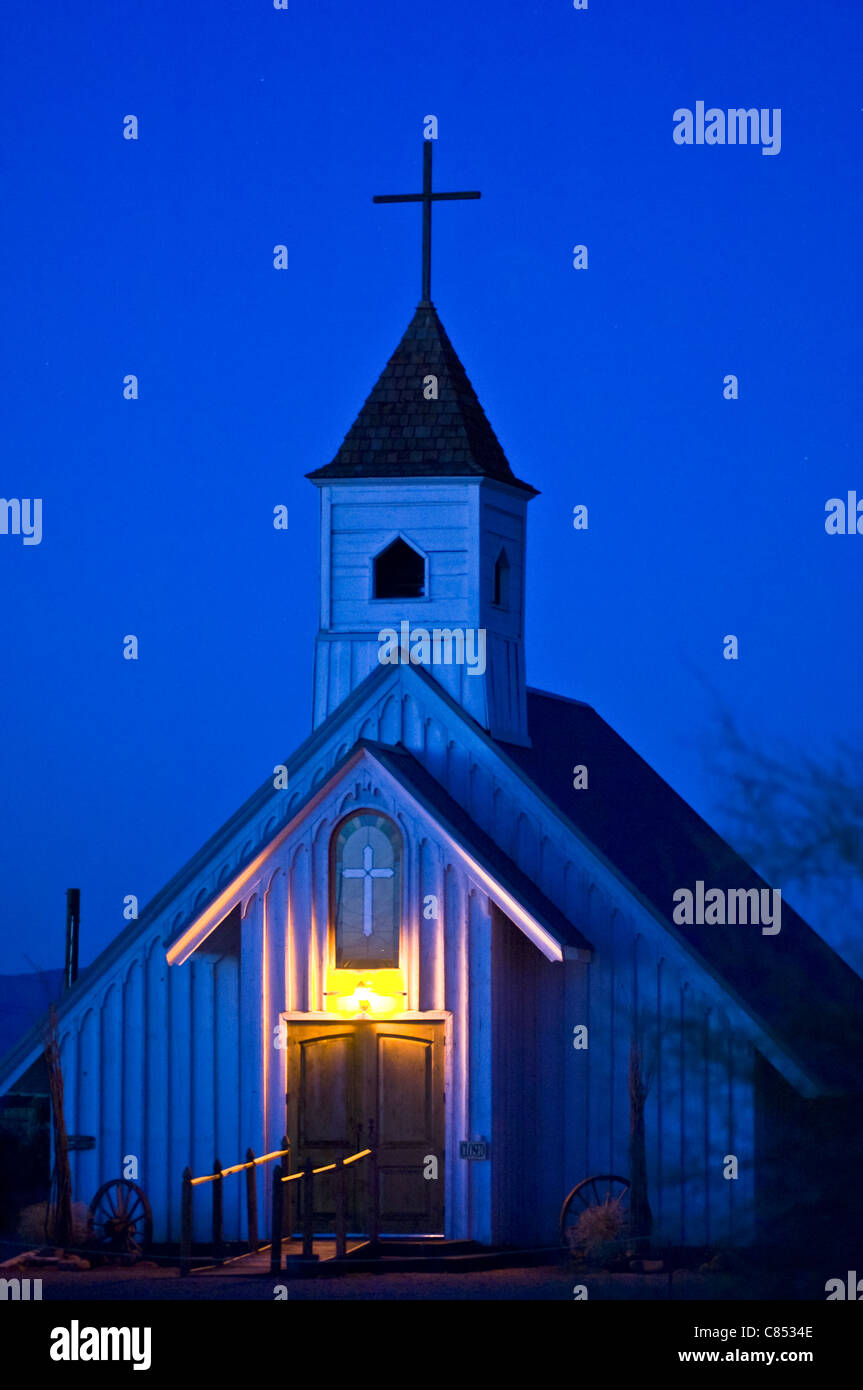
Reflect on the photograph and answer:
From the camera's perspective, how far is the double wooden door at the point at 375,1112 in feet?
103

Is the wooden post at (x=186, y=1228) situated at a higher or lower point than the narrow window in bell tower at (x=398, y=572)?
lower

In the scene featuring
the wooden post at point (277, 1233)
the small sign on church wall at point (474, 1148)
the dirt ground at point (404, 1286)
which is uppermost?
the small sign on church wall at point (474, 1148)

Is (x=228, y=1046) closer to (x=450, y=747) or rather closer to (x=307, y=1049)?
(x=307, y=1049)

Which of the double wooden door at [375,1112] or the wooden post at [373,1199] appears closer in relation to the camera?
the wooden post at [373,1199]

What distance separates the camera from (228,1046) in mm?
32781

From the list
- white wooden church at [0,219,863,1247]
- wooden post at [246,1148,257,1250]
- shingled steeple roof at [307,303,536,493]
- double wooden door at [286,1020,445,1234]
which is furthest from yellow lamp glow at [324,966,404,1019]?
shingled steeple roof at [307,303,536,493]

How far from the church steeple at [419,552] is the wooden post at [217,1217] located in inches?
255

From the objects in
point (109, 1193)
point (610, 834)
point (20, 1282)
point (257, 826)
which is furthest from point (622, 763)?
point (20, 1282)

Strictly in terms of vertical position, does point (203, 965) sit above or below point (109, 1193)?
above

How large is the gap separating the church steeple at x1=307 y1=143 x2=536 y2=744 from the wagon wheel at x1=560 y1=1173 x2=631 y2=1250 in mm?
5670

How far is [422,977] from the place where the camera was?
31672 millimetres

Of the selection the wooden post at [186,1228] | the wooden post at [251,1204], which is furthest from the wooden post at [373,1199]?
the wooden post at [186,1228]

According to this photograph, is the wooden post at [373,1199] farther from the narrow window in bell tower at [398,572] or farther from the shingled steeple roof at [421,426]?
the shingled steeple roof at [421,426]

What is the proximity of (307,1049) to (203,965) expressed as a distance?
1.88 meters
